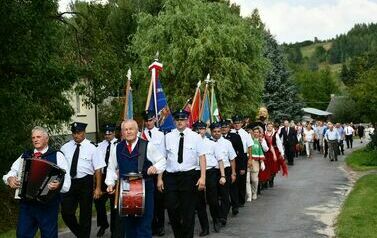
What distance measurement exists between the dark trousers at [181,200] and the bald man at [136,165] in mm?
1211

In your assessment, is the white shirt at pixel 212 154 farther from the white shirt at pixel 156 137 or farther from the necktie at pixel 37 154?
the necktie at pixel 37 154

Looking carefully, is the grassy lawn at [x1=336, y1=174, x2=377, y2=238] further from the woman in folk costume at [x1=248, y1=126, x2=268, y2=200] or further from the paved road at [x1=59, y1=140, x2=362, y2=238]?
the woman in folk costume at [x1=248, y1=126, x2=268, y2=200]

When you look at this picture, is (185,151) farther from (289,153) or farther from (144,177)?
(289,153)

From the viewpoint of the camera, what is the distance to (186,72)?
32562mm

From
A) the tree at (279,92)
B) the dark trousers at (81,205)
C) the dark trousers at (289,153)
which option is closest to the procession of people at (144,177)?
the dark trousers at (81,205)

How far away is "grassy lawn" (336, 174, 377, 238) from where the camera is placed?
395 inches

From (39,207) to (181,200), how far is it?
2.51m

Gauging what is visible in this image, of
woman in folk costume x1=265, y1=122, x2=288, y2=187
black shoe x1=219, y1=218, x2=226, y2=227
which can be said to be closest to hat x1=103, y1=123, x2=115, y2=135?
black shoe x1=219, y1=218, x2=226, y2=227

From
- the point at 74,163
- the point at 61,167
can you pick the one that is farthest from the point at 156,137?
the point at 61,167

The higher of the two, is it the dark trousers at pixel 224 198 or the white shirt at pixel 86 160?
the white shirt at pixel 86 160

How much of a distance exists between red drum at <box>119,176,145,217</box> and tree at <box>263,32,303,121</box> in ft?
152

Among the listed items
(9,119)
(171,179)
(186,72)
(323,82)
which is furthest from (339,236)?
(323,82)

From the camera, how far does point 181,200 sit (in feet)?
29.5

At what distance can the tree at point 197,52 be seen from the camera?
107 ft
